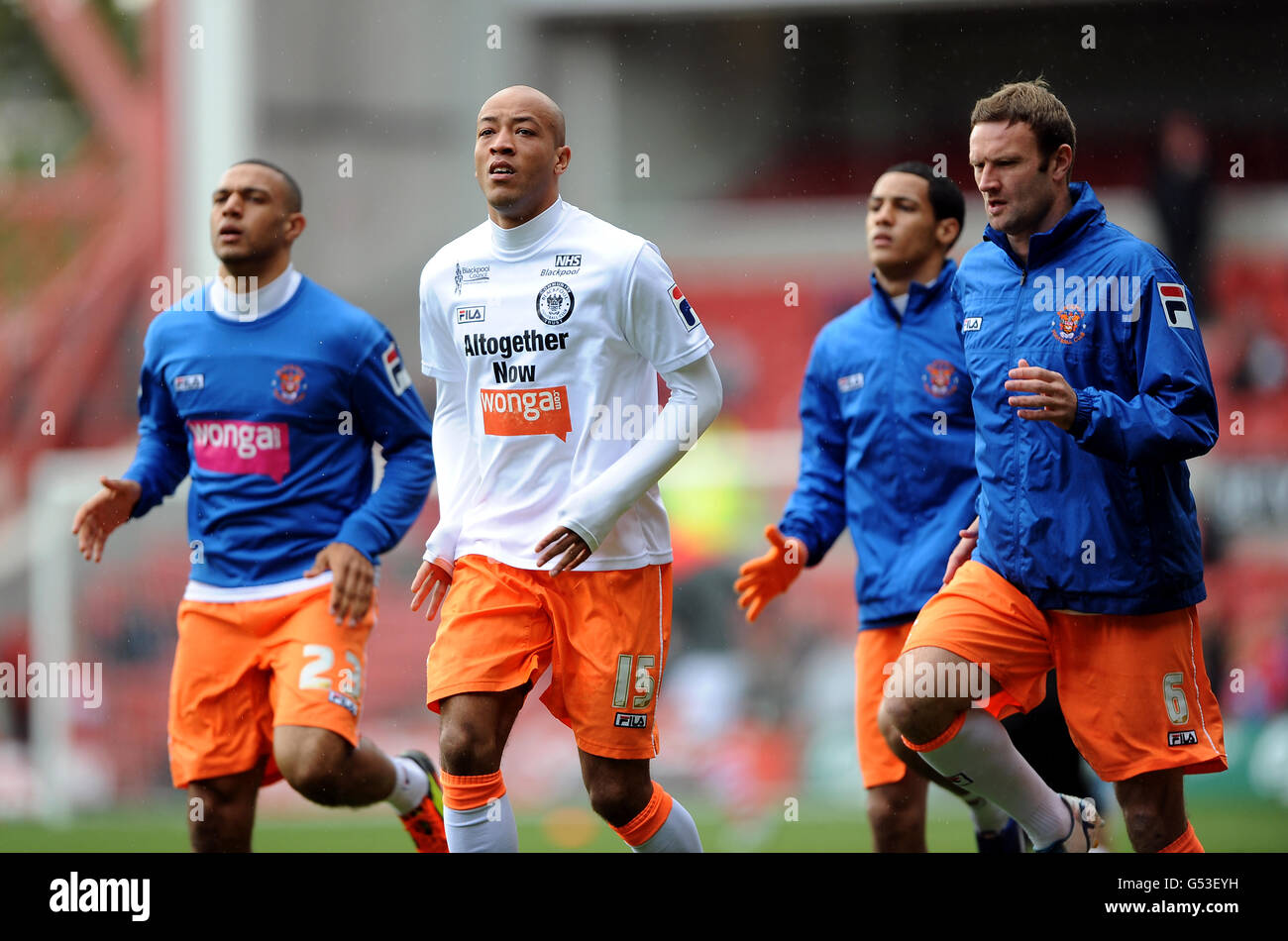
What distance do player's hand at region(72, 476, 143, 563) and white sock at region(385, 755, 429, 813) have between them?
1.14 meters

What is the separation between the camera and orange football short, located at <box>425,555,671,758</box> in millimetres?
4152

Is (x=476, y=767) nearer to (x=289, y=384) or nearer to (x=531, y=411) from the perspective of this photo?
(x=531, y=411)

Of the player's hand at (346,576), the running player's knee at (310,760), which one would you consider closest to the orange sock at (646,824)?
the running player's knee at (310,760)

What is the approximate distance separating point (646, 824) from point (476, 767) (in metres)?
0.52

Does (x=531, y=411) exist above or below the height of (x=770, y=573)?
above

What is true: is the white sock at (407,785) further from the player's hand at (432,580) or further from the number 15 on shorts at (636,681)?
the number 15 on shorts at (636,681)

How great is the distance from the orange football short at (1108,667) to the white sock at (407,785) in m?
1.84

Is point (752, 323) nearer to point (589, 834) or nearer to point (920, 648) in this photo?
point (589, 834)

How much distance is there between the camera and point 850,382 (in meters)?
5.26

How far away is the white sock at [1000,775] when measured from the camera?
4262 mm

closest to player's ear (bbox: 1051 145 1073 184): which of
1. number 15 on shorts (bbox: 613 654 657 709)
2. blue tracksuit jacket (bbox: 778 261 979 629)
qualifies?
blue tracksuit jacket (bbox: 778 261 979 629)

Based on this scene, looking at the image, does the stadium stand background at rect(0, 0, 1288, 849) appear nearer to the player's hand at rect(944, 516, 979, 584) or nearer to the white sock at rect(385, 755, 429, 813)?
the white sock at rect(385, 755, 429, 813)

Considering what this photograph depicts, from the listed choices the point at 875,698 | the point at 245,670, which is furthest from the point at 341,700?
the point at 875,698

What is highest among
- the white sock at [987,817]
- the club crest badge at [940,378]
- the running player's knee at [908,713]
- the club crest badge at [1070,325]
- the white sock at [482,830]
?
the club crest badge at [1070,325]
